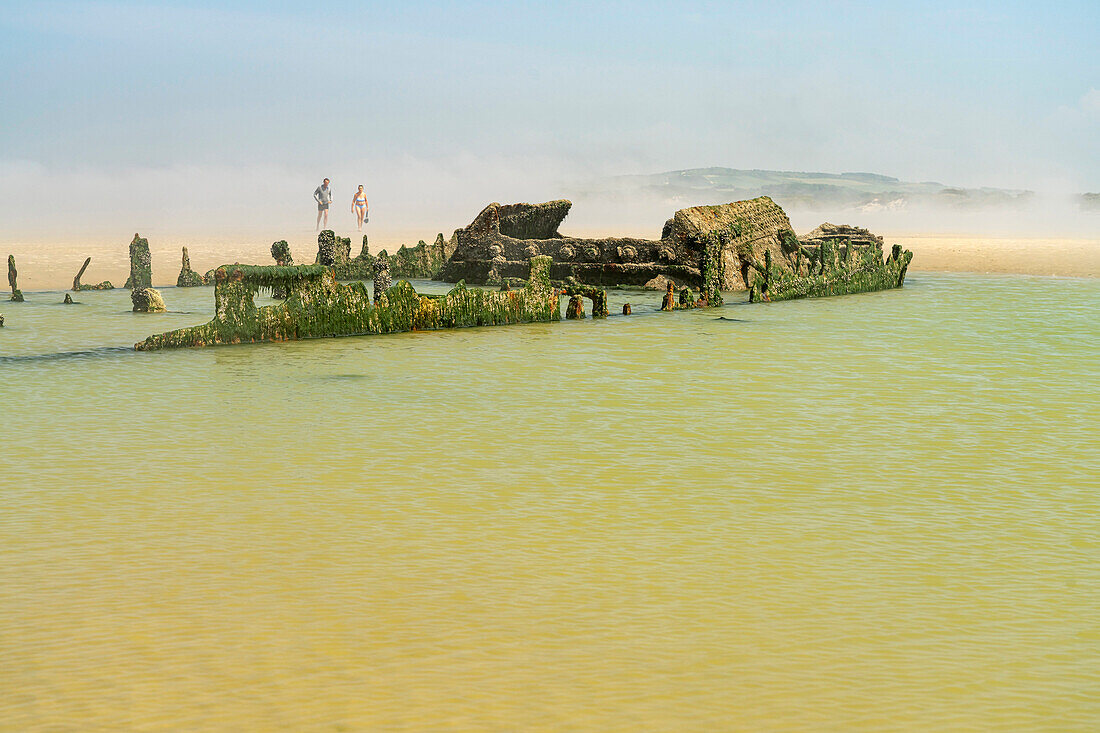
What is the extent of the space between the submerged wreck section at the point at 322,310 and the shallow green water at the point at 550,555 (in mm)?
3632

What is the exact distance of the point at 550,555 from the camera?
16.8 feet

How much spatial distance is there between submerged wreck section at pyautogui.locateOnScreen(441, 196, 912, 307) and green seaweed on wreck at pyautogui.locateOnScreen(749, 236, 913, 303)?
0.10 ft

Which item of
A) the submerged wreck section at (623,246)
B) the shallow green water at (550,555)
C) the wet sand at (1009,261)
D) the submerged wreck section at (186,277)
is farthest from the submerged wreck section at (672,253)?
the shallow green water at (550,555)

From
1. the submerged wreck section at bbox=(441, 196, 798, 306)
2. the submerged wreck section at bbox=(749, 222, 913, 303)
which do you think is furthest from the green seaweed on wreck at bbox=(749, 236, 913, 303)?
the submerged wreck section at bbox=(441, 196, 798, 306)

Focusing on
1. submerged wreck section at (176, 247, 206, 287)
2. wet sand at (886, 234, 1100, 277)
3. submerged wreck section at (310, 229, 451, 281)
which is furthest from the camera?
wet sand at (886, 234, 1100, 277)

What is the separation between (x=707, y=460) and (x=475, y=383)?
4.32 m

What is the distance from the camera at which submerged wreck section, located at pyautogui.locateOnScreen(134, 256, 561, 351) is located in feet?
48.0

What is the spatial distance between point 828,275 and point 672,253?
384 cm

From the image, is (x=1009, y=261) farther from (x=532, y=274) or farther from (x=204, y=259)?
(x=204, y=259)

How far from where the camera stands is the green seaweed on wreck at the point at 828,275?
79.1 feet

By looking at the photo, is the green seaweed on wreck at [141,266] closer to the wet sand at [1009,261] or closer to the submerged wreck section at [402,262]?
the submerged wreck section at [402,262]

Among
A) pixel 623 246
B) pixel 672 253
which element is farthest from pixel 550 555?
pixel 623 246

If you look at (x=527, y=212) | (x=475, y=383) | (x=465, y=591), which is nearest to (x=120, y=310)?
(x=527, y=212)

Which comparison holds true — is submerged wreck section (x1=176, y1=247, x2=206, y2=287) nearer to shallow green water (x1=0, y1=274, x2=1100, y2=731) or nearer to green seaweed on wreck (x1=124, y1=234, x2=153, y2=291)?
green seaweed on wreck (x1=124, y1=234, x2=153, y2=291)
